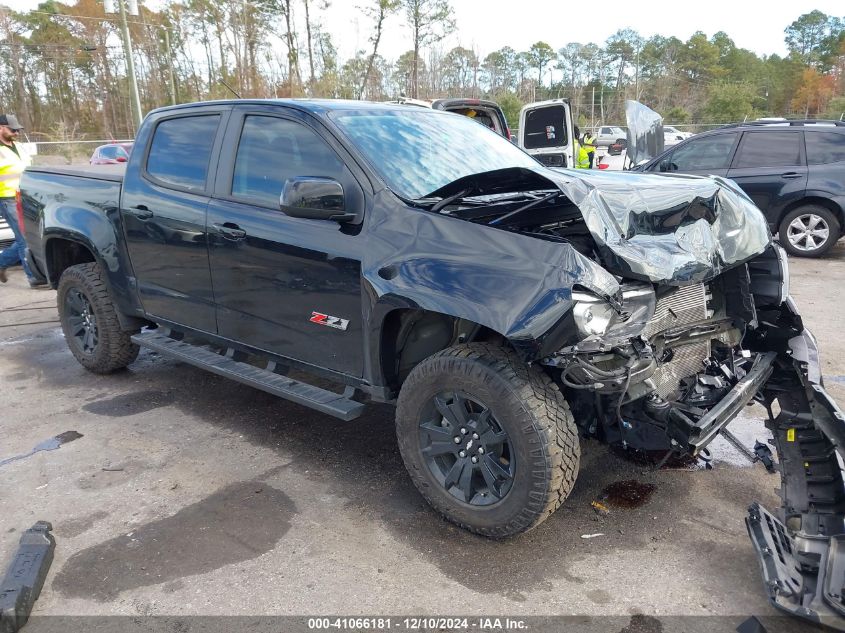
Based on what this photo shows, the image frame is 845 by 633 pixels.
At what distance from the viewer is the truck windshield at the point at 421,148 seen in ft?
10.7

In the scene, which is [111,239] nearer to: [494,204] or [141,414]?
[141,414]

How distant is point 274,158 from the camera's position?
3598 millimetres

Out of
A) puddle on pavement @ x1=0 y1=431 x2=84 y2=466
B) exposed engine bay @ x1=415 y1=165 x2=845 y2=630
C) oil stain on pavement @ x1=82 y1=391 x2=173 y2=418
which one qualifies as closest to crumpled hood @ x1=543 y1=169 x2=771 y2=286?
exposed engine bay @ x1=415 y1=165 x2=845 y2=630

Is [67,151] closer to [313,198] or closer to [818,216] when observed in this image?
[818,216]

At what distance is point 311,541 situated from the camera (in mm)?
2902

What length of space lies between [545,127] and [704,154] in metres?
3.85

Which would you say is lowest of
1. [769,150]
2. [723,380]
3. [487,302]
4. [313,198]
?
[723,380]

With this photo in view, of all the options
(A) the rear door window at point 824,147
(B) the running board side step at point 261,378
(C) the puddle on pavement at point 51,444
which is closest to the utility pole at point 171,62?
(A) the rear door window at point 824,147

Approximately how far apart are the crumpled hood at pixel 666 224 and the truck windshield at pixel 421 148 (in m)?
0.65

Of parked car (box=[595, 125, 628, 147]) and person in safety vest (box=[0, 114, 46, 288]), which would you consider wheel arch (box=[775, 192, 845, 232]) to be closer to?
person in safety vest (box=[0, 114, 46, 288])

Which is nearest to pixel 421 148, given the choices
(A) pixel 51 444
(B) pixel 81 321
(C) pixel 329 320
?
(C) pixel 329 320

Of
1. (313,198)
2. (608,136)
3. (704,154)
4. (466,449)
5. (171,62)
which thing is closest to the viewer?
(466,449)

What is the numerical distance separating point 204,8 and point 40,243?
32.2 meters

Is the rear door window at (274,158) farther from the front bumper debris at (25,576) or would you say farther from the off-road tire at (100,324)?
the front bumper debris at (25,576)
